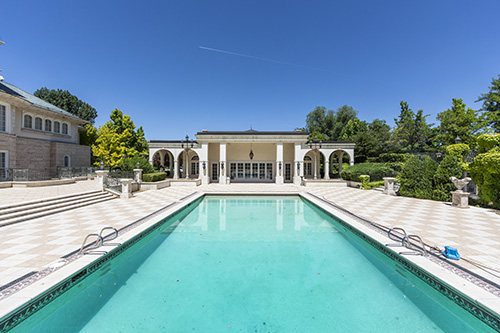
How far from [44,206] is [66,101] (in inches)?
1712

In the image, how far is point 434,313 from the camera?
335 centimetres

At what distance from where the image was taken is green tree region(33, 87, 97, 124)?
3844cm

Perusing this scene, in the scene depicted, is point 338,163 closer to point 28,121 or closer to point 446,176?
point 446,176

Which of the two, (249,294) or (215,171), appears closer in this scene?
(249,294)

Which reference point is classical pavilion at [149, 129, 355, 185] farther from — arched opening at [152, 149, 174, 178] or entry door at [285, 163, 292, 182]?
arched opening at [152, 149, 174, 178]

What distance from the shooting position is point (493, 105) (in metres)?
25.2

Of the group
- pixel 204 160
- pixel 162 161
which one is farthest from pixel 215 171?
pixel 162 161

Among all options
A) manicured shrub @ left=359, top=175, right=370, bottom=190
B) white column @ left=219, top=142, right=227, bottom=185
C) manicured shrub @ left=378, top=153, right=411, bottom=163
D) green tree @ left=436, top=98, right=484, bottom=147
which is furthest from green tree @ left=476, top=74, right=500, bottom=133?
white column @ left=219, top=142, right=227, bottom=185

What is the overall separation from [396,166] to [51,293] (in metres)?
24.6

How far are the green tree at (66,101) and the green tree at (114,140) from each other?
2030 cm

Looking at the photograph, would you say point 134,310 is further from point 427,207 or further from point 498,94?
point 498,94

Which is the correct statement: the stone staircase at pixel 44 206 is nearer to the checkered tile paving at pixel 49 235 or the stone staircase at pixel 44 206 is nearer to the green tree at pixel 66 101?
the checkered tile paving at pixel 49 235

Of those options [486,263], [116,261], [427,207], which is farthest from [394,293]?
[427,207]

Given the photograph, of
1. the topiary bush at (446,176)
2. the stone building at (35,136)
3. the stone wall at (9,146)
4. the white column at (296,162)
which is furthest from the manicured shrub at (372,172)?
the stone wall at (9,146)
